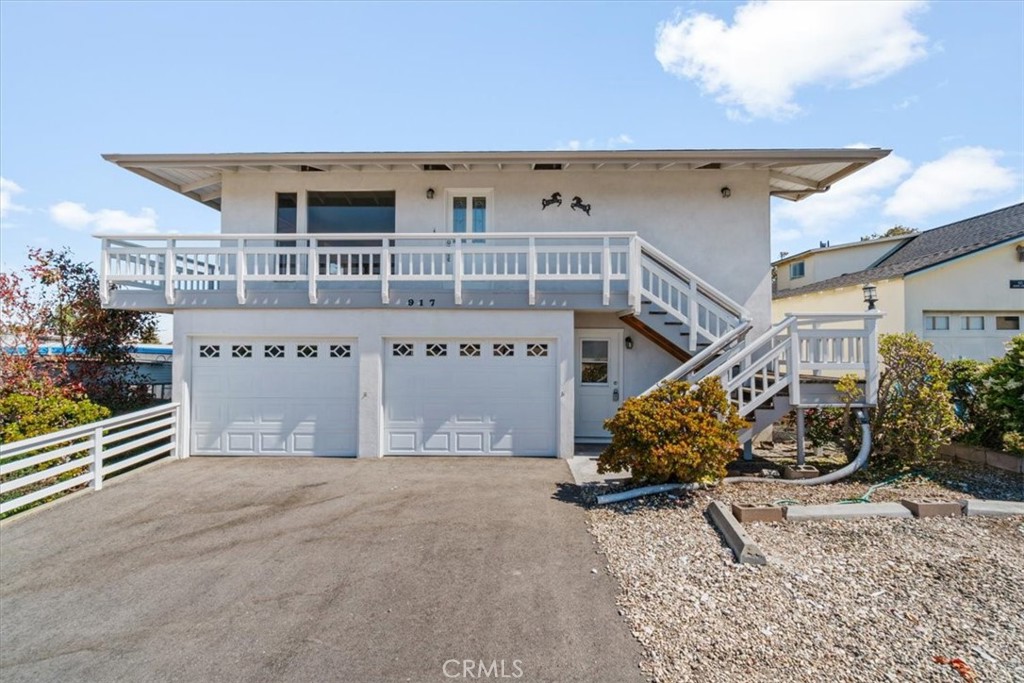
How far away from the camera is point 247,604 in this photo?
4.02 metres

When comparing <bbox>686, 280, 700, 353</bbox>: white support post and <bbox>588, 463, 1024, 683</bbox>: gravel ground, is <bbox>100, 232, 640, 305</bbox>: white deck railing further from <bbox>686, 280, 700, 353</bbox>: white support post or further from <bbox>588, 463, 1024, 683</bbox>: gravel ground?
<bbox>588, 463, 1024, 683</bbox>: gravel ground

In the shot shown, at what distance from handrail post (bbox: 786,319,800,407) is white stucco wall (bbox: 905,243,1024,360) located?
9268mm

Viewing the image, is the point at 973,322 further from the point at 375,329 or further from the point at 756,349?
the point at 375,329

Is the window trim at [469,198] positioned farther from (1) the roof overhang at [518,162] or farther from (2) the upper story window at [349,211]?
(2) the upper story window at [349,211]

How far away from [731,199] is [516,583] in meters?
9.05

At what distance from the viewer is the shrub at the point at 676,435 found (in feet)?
19.3

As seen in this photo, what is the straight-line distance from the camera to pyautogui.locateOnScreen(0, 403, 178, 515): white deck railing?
19.6 feet

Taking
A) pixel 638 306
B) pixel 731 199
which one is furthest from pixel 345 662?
pixel 731 199

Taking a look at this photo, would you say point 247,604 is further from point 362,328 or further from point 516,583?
point 362,328

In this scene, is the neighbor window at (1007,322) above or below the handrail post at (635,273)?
below

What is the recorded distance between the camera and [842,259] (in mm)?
19141

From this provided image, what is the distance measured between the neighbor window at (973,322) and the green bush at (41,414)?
2052cm

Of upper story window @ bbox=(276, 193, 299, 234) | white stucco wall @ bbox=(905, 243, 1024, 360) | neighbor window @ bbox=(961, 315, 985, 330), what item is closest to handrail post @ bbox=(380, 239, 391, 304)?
upper story window @ bbox=(276, 193, 299, 234)

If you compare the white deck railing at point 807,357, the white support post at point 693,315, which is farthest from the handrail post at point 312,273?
the white support post at point 693,315
